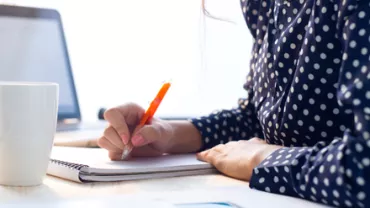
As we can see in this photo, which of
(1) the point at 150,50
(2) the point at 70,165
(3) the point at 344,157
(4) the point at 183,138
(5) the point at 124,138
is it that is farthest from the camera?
(1) the point at 150,50

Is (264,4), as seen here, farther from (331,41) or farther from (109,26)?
(109,26)

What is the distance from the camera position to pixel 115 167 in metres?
0.75

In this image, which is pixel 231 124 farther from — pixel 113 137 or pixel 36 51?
pixel 36 51

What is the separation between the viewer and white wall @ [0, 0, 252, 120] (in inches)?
54.8

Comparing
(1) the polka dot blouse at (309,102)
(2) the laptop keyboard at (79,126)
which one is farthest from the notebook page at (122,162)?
(2) the laptop keyboard at (79,126)

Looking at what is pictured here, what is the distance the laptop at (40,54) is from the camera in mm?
1235

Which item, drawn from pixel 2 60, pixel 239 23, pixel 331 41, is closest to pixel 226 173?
pixel 331 41

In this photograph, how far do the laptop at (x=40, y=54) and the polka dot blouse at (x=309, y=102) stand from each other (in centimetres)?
36

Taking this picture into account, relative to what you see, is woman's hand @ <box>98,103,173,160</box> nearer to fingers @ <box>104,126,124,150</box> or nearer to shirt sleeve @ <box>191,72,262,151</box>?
fingers @ <box>104,126,124,150</box>

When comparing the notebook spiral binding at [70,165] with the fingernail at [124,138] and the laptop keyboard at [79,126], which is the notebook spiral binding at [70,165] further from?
the laptop keyboard at [79,126]

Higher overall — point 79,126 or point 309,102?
point 309,102

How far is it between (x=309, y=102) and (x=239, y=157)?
0.39 feet

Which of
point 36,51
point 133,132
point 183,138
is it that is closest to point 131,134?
point 133,132

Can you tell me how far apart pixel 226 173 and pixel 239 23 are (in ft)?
2.58
